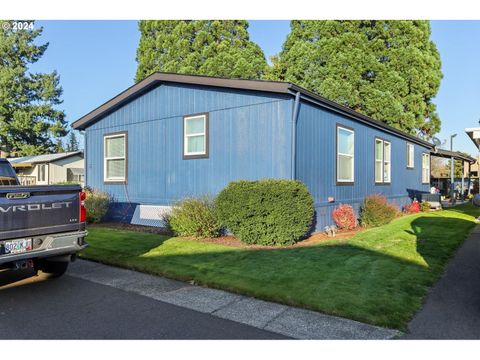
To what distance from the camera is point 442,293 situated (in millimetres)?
4996

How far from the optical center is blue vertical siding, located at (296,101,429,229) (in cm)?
945

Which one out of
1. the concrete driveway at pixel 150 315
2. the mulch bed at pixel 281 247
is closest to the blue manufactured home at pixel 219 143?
the mulch bed at pixel 281 247

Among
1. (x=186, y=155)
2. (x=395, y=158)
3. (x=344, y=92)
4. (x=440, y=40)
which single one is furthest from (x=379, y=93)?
(x=186, y=155)

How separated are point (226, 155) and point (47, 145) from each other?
3306 cm

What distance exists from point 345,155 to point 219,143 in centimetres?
407

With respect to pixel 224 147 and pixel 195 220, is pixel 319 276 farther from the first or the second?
pixel 224 147

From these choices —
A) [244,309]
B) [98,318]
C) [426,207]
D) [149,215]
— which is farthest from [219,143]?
[426,207]

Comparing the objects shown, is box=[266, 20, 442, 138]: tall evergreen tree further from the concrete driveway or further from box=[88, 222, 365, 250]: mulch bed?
the concrete driveway

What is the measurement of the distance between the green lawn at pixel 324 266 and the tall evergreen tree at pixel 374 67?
17142 millimetres

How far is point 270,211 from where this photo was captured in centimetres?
816

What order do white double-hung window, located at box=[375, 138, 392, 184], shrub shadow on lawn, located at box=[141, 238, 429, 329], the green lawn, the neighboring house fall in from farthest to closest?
the neighboring house < white double-hung window, located at box=[375, 138, 392, 184] < the green lawn < shrub shadow on lawn, located at box=[141, 238, 429, 329]

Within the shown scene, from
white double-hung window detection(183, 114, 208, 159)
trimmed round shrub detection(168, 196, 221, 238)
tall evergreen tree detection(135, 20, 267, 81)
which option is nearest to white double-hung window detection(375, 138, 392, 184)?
white double-hung window detection(183, 114, 208, 159)

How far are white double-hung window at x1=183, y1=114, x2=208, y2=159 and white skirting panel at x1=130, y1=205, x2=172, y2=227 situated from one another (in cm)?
177

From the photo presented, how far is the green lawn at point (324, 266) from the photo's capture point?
4633 mm
